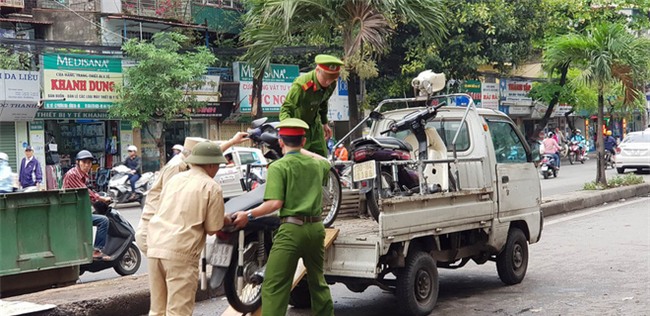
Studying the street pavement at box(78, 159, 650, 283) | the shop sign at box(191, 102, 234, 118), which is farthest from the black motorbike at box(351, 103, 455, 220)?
the shop sign at box(191, 102, 234, 118)

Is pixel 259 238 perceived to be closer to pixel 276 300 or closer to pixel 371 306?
pixel 276 300

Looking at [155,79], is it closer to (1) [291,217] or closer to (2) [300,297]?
(2) [300,297]

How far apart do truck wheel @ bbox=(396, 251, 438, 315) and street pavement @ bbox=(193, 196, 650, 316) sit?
0.64ft

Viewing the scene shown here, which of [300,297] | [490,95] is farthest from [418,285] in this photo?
[490,95]

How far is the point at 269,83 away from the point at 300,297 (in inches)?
823

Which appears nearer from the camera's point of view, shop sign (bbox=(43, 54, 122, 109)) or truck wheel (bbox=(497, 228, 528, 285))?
truck wheel (bbox=(497, 228, 528, 285))

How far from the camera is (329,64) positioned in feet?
21.7

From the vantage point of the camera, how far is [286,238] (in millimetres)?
5570

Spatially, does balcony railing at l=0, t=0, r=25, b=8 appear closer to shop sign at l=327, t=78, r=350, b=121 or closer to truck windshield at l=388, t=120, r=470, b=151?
shop sign at l=327, t=78, r=350, b=121

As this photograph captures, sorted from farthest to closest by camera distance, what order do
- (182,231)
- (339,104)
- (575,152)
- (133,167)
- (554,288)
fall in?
(575,152)
(339,104)
(133,167)
(554,288)
(182,231)

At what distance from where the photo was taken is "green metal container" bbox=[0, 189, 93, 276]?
7.41m

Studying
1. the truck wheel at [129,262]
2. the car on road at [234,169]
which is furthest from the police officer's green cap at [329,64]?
the car on road at [234,169]

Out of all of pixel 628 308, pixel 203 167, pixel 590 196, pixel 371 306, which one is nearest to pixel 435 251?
pixel 371 306

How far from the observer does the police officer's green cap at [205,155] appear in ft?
17.9
